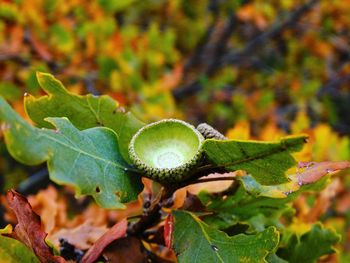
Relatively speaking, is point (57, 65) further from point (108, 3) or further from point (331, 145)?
point (331, 145)

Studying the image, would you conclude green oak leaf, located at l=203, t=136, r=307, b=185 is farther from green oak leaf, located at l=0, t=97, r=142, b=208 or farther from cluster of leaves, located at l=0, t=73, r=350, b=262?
green oak leaf, located at l=0, t=97, r=142, b=208

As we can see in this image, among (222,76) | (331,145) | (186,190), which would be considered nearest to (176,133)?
(186,190)

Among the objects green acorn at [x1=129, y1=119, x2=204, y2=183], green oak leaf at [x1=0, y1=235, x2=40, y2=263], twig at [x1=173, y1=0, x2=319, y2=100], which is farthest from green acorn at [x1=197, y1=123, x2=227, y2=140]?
twig at [x1=173, y1=0, x2=319, y2=100]

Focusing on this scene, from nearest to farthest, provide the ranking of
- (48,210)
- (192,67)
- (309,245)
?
(309,245)
(48,210)
(192,67)

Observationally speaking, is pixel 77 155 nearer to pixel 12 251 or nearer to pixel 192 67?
pixel 12 251

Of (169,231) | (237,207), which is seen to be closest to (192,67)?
(237,207)

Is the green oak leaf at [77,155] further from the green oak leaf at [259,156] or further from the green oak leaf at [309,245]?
the green oak leaf at [309,245]
